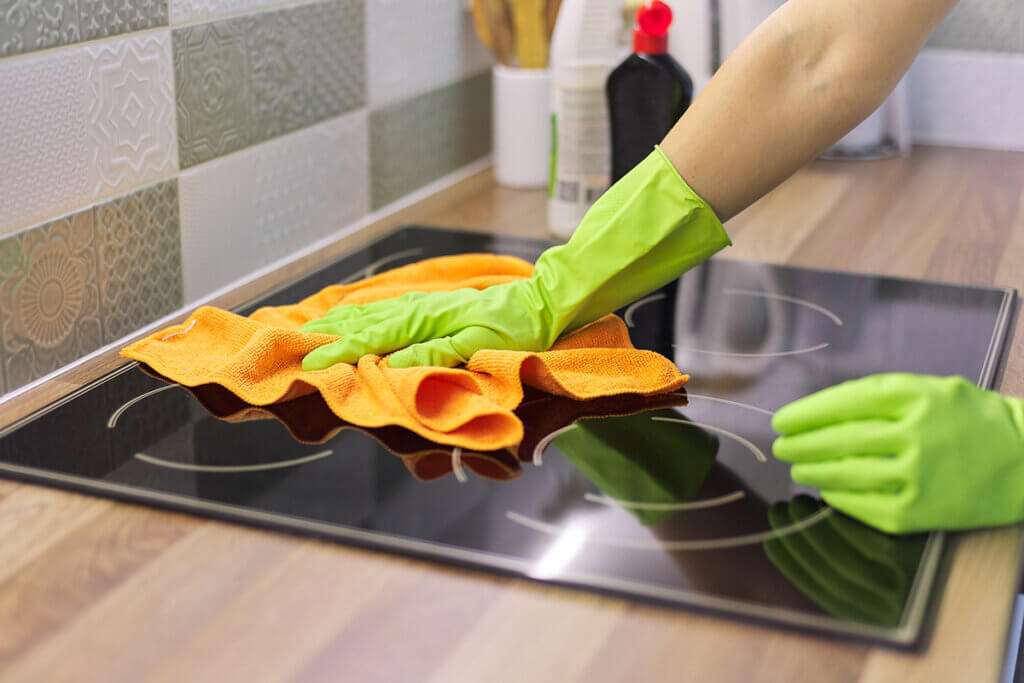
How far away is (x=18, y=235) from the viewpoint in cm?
85

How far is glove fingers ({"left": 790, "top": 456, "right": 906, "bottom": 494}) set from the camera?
0.61 metres

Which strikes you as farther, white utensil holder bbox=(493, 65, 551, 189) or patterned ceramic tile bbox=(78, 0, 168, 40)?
white utensil holder bbox=(493, 65, 551, 189)

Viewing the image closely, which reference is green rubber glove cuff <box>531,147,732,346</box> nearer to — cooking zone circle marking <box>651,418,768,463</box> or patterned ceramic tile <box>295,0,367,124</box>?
cooking zone circle marking <box>651,418,768,463</box>

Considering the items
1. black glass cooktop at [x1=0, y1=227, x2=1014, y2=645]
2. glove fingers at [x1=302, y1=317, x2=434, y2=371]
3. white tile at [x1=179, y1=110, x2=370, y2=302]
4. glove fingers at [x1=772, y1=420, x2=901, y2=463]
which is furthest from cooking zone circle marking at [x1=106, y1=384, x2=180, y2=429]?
glove fingers at [x1=772, y1=420, x2=901, y2=463]

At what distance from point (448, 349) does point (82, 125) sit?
35 cm

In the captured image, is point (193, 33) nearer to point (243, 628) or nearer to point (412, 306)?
point (412, 306)

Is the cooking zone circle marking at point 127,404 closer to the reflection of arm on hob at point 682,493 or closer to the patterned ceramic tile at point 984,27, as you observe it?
the reflection of arm on hob at point 682,493

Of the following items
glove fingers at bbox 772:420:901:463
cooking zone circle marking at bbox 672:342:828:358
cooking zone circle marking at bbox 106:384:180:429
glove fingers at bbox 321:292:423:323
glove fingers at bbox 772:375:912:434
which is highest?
glove fingers at bbox 772:375:912:434

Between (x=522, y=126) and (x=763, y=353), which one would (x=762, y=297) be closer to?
(x=763, y=353)

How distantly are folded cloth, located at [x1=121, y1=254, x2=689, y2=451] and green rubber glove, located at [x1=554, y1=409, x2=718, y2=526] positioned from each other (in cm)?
4

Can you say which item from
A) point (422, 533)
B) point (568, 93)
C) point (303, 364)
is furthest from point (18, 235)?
point (568, 93)

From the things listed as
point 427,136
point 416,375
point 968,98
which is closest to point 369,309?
point 416,375

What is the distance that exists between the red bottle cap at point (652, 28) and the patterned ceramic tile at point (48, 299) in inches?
21.8

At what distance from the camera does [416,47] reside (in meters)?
1.40
